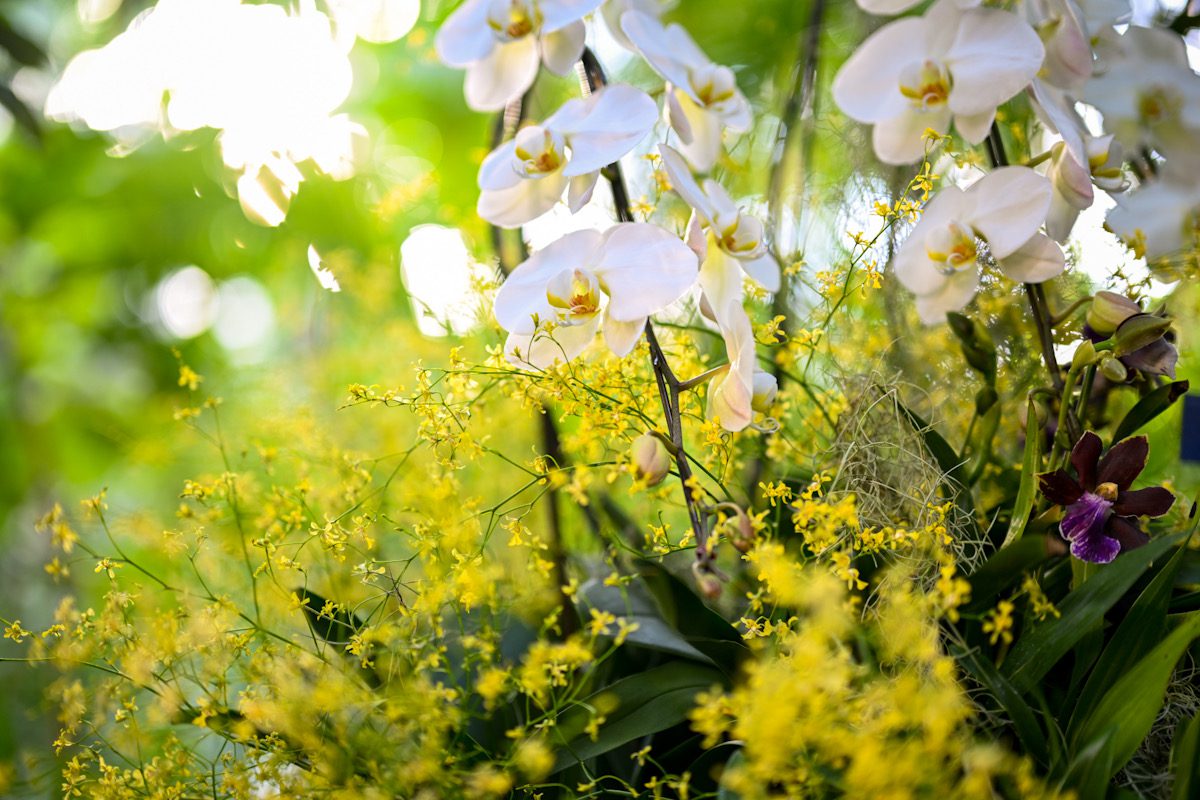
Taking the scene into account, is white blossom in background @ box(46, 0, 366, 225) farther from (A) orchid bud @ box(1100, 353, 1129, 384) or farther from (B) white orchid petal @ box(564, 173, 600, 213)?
(A) orchid bud @ box(1100, 353, 1129, 384)

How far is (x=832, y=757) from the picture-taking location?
0.94 ft

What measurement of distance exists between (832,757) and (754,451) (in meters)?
0.25

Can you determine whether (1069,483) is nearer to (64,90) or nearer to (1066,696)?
(1066,696)

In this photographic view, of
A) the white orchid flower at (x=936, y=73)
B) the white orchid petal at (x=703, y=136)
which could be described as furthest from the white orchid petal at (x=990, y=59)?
the white orchid petal at (x=703, y=136)

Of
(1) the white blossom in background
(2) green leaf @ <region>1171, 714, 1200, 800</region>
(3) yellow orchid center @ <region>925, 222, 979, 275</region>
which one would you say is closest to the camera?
(2) green leaf @ <region>1171, 714, 1200, 800</region>

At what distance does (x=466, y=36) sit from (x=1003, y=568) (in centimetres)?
33

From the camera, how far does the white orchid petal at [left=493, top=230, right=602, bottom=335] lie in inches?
15.6

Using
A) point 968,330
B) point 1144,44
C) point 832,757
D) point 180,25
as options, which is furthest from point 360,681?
point 180,25

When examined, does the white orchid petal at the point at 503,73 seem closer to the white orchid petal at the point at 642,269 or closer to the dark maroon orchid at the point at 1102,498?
the white orchid petal at the point at 642,269

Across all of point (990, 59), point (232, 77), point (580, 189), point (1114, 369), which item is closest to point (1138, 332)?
point (1114, 369)

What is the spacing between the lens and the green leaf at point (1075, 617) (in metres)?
0.34

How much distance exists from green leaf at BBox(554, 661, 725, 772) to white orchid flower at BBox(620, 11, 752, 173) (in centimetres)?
24

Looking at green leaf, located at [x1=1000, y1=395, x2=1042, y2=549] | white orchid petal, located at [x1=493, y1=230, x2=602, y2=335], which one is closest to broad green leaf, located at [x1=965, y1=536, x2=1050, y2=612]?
green leaf, located at [x1=1000, y1=395, x2=1042, y2=549]

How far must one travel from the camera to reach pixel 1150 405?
0.39 m
